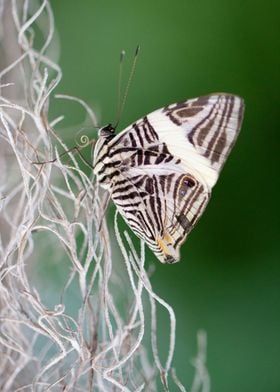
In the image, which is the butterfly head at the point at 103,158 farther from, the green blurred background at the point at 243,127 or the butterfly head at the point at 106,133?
the green blurred background at the point at 243,127

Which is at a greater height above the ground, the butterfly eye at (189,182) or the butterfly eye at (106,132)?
the butterfly eye at (106,132)

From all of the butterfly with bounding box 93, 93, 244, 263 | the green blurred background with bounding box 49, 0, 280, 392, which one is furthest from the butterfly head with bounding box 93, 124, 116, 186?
the green blurred background with bounding box 49, 0, 280, 392

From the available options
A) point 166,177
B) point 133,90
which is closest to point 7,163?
point 133,90

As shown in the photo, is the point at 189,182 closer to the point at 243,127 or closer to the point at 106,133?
the point at 106,133

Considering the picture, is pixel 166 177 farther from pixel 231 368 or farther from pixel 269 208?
pixel 231 368

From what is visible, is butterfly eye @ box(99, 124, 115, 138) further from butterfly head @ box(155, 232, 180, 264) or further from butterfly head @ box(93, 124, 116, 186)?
butterfly head @ box(155, 232, 180, 264)

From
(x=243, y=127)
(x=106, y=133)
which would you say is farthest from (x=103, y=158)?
(x=243, y=127)

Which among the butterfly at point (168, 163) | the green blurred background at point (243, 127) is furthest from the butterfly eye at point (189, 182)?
the green blurred background at point (243, 127)
